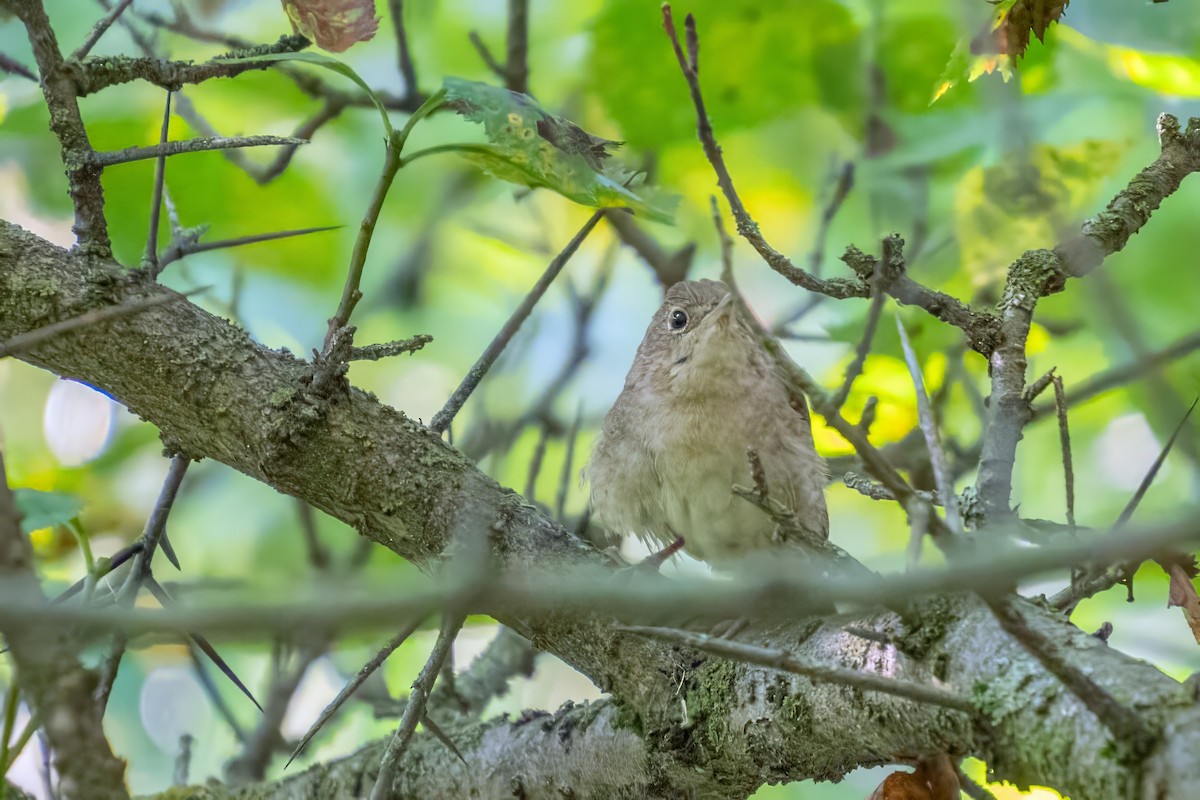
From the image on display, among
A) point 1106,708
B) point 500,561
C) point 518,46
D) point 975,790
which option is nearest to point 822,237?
point 518,46

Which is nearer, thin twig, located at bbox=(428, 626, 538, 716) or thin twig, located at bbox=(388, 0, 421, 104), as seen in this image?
thin twig, located at bbox=(388, 0, 421, 104)

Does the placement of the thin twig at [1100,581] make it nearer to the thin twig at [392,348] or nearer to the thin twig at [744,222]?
the thin twig at [744,222]

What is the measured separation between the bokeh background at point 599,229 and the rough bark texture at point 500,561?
A: 2.58 ft

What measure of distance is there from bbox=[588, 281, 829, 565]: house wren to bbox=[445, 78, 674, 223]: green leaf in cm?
107

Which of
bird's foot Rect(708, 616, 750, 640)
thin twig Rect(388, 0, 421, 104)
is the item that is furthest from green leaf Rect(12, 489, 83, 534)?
thin twig Rect(388, 0, 421, 104)

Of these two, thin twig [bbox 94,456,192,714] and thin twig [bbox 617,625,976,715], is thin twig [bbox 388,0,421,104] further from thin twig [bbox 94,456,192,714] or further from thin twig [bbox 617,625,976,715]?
thin twig [bbox 617,625,976,715]

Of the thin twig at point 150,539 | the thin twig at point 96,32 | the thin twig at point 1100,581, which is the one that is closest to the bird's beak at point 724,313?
the thin twig at point 1100,581

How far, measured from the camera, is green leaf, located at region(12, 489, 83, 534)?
232cm

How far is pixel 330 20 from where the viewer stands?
245cm

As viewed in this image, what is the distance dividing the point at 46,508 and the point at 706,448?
1.82m

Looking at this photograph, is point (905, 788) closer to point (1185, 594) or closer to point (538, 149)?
point (1185, 594)

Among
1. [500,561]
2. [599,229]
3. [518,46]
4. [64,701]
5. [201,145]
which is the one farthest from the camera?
[599,229]

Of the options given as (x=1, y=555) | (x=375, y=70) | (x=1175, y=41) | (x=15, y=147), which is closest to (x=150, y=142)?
(x=15, y=147)

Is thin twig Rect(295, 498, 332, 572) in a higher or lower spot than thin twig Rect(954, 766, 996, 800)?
higher
